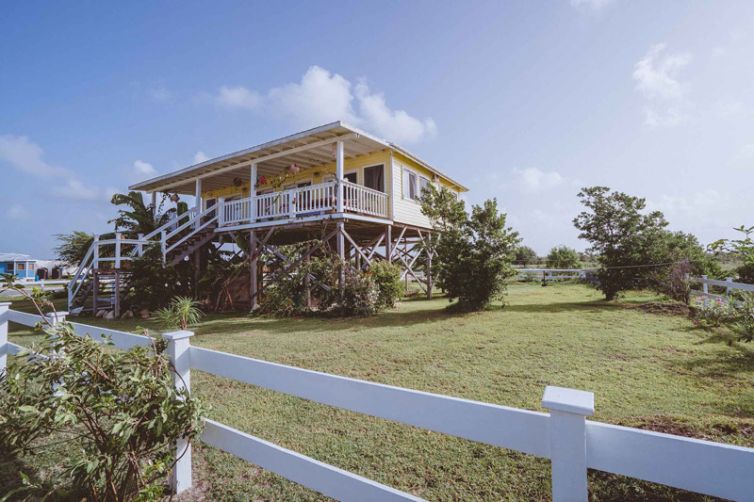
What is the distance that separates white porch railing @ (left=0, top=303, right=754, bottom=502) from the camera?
3.38ft

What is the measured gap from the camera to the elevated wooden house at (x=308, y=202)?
11.0 m

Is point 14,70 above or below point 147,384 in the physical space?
above

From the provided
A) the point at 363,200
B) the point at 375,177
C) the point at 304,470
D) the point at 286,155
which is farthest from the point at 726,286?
the point at 286,155

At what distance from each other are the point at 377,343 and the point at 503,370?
8.40 ft

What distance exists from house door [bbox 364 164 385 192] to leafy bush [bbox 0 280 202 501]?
38.2 feet

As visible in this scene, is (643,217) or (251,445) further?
(643,217)

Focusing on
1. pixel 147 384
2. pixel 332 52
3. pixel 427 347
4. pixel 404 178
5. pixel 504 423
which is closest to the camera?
pixel 504 423

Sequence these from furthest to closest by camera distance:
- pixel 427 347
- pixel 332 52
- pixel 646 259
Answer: pixel 646 259
pixel 332 52
pixel 427 347

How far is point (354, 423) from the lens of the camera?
3645 mm

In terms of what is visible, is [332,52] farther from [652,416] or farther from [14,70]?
[14,70]

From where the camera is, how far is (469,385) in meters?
4.47

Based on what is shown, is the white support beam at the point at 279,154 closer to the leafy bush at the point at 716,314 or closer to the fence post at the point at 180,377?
the fence post at the point at 180,377

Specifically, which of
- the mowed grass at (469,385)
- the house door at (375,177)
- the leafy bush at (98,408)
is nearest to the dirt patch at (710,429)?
the mowed grass at (469,385)

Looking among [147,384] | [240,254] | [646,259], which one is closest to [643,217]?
[646,259]
